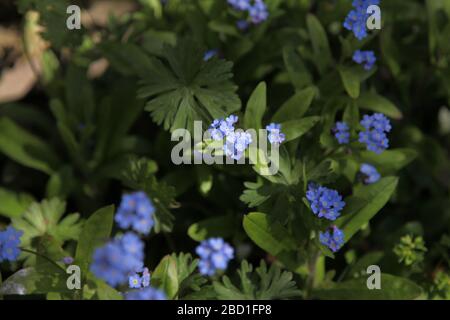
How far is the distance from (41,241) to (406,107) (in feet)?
8.25

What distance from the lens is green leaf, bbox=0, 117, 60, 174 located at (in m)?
3.83

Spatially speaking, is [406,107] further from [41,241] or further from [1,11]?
[1,11]

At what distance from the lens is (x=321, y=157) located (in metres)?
3.22

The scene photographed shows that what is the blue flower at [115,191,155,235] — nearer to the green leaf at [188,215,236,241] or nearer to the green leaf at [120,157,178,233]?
the green leaf at [120,157,178,233]

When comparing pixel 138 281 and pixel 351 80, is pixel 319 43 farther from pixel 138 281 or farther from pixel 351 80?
pixel 138 281

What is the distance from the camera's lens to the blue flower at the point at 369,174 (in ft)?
10.5

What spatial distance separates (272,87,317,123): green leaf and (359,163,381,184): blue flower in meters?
0.47

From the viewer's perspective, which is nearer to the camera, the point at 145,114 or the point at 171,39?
the point at 171,39

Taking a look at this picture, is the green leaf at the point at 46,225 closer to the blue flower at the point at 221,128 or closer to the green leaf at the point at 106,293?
the green leaf at the point at 106,293

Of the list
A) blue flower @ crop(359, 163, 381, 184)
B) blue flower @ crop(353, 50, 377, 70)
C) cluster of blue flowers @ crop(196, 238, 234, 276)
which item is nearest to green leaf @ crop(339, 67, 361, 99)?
blue flower @ crop(353, 50, 377, 70)

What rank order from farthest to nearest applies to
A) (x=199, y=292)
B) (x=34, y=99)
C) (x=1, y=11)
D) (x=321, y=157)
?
(x=1, y=11) < (x=34, y=99) < (x=321, y=157) < (x=199, y=292)

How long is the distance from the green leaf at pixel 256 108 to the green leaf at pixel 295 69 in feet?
1.51

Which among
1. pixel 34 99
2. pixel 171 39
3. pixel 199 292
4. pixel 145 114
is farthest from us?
pixel 34 99
